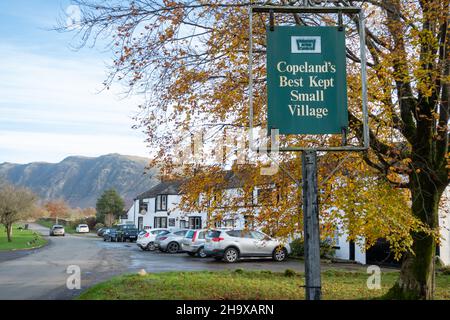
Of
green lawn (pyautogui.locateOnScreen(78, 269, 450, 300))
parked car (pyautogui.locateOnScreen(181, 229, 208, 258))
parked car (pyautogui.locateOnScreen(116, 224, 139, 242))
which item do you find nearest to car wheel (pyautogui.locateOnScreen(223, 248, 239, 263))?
parked car (pyautogui.locateOnScreen(181, 229, 208, 258))

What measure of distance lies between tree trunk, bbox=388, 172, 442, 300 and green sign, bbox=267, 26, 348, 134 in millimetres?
4633

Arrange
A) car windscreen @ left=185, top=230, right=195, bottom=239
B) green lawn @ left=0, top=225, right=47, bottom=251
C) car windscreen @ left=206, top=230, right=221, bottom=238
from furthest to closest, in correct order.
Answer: green lawn @ left=0, top=225, right=47, bottom=251, car windscreen @ left=185, top=230, right=195, bottom=239, car windscreen @ left=206, top=230, right=221, bottom=238

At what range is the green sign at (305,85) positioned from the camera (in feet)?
19.5

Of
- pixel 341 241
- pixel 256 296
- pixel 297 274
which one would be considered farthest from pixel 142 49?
pixel 341 241

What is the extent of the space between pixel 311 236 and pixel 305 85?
2.02 meters

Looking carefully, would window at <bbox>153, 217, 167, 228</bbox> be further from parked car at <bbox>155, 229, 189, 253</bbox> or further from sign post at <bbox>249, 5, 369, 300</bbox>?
sign post at <bbox>249, 5, 369, 300</bbox>

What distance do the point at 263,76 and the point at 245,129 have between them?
132 centimetres

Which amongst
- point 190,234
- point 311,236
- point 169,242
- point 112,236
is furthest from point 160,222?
point 311,236

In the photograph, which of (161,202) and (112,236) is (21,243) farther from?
(161,202)

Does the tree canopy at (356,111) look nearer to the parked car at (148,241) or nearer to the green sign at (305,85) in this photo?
the green sign at (305,85)

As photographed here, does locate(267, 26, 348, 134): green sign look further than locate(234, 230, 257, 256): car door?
No

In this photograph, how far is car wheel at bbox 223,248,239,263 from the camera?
22812mm

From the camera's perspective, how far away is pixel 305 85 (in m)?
5.97
